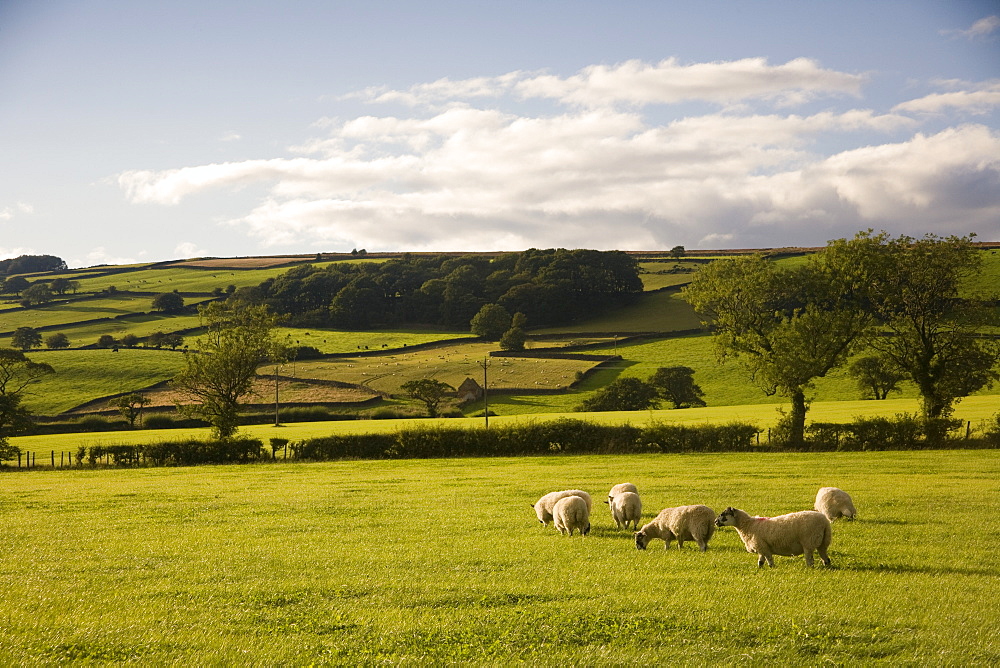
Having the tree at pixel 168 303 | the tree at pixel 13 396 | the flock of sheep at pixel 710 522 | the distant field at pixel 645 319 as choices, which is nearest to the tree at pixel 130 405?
the tree at pixel 13 396

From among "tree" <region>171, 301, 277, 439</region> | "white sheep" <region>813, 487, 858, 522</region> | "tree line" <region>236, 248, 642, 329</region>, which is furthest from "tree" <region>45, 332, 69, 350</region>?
"white sheep" <region>813, 487, 858, 522</region>

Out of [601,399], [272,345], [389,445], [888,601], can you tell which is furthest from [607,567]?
[601,399]

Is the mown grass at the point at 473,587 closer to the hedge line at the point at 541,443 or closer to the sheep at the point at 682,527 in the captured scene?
the sheep at the point at 682,527

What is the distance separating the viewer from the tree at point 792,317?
2094 inches

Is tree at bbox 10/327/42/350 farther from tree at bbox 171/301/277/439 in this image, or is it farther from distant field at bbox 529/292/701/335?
distant field at bbox 529/292/701/335

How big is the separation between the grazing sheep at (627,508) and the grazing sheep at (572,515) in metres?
0.89

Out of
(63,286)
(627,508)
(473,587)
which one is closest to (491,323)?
(63,286)

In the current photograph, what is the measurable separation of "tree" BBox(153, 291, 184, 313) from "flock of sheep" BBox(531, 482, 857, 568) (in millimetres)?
149384

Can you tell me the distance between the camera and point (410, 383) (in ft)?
318

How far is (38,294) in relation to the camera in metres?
163

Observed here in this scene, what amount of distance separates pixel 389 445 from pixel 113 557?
31947 mm

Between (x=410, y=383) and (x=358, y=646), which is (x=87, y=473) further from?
(x=410, y=383)

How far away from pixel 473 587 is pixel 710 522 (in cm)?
596

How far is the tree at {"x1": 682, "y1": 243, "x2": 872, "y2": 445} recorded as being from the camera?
174 feet
